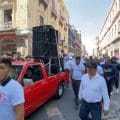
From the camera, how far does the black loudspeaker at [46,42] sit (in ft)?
44.6

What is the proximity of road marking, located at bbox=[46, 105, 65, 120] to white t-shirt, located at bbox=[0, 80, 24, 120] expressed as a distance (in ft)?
16.6

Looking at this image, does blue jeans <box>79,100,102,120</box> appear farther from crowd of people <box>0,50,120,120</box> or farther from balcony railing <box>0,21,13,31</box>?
balcony railing <box>0,21,13,31</box>

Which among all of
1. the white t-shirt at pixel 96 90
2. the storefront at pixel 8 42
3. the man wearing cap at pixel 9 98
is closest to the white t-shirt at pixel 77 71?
the white t-shirt at pixel 96 90

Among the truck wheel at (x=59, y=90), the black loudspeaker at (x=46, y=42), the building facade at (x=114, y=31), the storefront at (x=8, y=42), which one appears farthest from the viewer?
the building facade at (x=114, y=31)

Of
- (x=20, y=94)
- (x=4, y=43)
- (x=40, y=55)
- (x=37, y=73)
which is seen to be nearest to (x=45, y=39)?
(x=40, y=55)

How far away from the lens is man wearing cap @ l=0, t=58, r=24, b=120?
333 centimetres

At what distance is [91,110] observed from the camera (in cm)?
557

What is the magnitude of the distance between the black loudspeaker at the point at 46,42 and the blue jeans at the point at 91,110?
7759 mm

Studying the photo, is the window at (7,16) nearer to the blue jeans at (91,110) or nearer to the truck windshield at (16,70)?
the truck windshield at (16,70)

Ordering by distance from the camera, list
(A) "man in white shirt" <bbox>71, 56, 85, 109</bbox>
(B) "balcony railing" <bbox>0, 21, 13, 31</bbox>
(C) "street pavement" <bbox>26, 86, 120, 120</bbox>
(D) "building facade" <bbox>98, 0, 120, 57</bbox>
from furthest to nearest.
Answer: (D) "building facade" <bbox>98, 0, 120, 57</bbox> → (B) "balcony railing" <bbox>0, 21, 13, 31</bbox> → (A) "man in white shirt" <bbox>71, 56, 85, 109</bbox> → (C) "street pavement" <bbox>26, 86, 120, 120</bbox>

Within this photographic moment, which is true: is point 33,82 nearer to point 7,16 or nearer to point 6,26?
point 6,26

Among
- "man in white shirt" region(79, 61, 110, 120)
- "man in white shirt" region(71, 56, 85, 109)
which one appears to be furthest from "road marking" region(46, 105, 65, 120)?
"man in white shirt" region(79, 61, 110, 120)

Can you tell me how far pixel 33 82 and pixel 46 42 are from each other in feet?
18.6

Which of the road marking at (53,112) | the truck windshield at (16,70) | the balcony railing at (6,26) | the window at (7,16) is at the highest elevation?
the window at (7,16)
